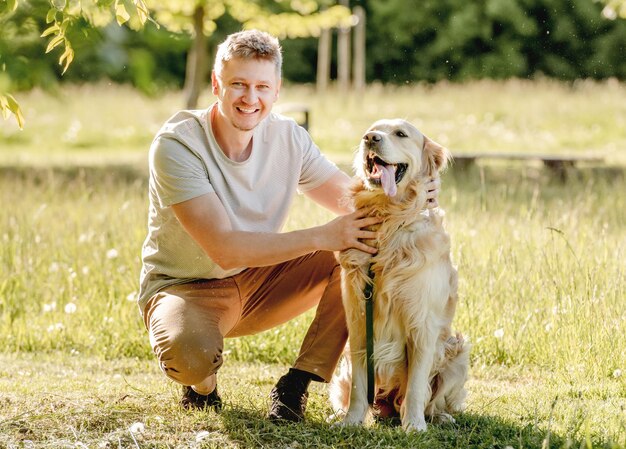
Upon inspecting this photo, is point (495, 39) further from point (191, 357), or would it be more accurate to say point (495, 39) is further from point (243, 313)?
point (191, 357)

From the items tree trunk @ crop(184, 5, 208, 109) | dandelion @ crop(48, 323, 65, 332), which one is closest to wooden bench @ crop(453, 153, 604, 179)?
tree trunk @ crop(184, 5, 208, 109)

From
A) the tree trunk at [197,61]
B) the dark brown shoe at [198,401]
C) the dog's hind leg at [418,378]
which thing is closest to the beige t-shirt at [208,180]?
the dark brown shoe at [198,401]

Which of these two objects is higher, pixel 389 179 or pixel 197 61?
pixel 197 61

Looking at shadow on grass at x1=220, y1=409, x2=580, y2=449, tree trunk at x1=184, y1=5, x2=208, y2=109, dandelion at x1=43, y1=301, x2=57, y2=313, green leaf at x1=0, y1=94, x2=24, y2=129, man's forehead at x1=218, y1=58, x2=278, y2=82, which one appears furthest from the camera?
tree trunk at x1=184, y1=5, x2=208, y2=109

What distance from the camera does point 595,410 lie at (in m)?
3.79

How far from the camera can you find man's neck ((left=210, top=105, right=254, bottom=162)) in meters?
3.85

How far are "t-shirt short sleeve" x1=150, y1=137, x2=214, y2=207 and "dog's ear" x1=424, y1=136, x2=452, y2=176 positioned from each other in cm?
87

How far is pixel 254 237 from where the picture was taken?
3.61 m

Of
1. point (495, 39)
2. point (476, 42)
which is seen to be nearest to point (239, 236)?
point (495, 39)

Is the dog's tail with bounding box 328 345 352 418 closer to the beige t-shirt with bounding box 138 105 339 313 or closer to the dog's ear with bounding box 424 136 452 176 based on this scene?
the beige t-shirt with bounding box 138 105 339 313

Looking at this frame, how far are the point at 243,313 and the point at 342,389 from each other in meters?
0.58

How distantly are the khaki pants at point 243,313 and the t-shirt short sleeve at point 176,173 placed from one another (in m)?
0.44

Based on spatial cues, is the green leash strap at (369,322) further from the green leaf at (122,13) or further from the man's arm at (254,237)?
the green leaf at (122,13)

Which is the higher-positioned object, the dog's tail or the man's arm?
the man's arm
